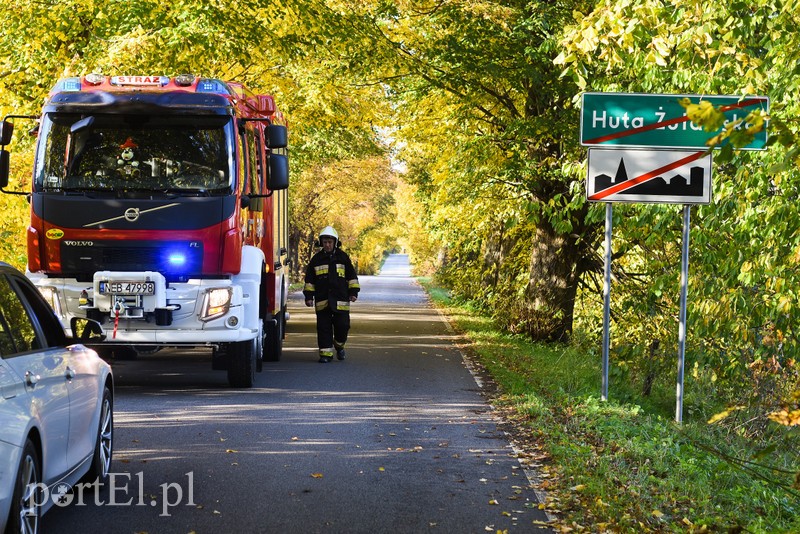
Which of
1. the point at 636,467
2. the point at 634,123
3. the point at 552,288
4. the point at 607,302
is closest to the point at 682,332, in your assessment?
the point at 607,302

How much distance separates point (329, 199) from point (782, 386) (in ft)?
140

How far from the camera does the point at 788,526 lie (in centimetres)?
650

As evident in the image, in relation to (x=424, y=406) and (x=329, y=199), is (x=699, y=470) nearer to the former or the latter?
(x=424, y=406)

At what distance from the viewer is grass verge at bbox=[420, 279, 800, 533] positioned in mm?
6512

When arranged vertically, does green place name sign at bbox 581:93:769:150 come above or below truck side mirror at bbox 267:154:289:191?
above

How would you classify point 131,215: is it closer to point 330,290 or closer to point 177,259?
point 177,259

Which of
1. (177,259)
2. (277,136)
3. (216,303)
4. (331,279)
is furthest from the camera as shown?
(331,279)

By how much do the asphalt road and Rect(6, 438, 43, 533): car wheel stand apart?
0.97 m

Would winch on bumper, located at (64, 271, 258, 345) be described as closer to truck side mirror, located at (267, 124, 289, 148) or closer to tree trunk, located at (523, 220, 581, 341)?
truck side mirror, located at (267, 124, 289, 148)

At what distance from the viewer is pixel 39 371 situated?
217 inches

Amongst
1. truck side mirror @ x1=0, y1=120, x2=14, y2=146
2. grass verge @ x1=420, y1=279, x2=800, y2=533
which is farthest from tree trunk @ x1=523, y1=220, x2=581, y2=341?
truck side mirror @ x1=0, y1=120, x2=14, y2=146

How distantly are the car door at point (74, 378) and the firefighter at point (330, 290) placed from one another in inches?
369

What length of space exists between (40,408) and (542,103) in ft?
49.9

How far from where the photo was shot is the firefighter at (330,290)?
16094 mm
